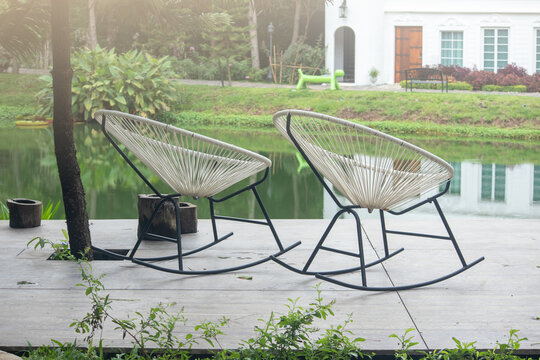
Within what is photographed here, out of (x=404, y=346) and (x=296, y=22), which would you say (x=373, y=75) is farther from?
(x=404, y=346)

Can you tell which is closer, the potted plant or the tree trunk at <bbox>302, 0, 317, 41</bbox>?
the potted plant

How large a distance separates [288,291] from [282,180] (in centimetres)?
558

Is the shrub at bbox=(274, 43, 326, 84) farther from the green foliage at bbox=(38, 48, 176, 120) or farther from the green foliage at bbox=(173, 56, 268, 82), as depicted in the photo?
the green foliage at bbox=(38, 48, 176, 120)

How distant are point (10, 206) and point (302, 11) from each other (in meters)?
20.6

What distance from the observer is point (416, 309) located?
2900 mm

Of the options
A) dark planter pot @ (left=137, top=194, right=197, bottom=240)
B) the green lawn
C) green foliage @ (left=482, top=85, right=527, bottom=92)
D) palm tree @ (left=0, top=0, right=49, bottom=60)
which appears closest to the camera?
dark planter pot @ (left=137, top=194, right=197, bottom=240)

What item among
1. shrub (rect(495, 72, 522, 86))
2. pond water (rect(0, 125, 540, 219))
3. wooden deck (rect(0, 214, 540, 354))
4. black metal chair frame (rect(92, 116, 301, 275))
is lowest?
pond water (rect(0, 125, 540, 219))

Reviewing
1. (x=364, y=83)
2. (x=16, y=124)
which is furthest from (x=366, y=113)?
(x=16, y=124)

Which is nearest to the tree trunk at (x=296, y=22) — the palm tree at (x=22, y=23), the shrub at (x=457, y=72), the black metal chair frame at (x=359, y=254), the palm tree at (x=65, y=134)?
the shrub at (x=457, y=72)

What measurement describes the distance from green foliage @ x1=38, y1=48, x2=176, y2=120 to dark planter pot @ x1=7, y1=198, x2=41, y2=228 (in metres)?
11.7

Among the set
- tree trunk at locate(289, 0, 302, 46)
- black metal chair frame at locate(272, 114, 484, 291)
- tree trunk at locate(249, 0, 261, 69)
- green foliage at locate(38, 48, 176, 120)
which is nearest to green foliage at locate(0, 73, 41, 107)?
green foliage at locate(38, 48, 176, 120)

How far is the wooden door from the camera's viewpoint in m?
21.4

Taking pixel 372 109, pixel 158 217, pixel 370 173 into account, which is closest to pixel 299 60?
pixel 372 109

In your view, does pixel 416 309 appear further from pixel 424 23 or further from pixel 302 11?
pixel 302 11
